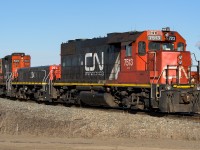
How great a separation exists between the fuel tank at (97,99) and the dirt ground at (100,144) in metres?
7.95

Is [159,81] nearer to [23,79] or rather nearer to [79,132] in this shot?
[79,132]

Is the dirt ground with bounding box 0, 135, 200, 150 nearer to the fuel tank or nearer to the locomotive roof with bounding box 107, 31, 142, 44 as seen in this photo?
the locomotive roof with bounding box 107, 31, 142, 44

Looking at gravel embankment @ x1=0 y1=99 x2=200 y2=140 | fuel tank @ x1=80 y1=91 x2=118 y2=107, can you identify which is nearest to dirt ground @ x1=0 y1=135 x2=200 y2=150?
gravel embankment @ x1=0 y1=99 x2=200 y2=140

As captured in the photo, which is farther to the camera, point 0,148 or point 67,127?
point 67,127

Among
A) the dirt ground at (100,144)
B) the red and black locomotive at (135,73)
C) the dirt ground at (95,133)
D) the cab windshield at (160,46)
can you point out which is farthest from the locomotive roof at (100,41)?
the dirt ground at (100,144)

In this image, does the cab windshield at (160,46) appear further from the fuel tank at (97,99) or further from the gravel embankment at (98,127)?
the gravel embankment at (98,127)

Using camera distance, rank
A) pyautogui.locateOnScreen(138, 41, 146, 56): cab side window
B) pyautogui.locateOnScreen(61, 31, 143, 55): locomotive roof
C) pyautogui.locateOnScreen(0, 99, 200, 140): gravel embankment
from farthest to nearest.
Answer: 1. pyautogui.locateOnScreen(61, 31, 143, 55): locomotive roof
2. pyautogui.locateOnScreen(138, 41, 146, 56): cab side window
3. pyautogui.locateOnScreen(0, 99, 200, 140): gravel embankment

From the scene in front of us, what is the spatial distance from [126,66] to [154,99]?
252 centimetres

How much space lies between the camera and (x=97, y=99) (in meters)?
19.1

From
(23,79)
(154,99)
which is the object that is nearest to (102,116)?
(154,99)

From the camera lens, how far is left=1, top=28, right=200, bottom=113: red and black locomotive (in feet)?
51.6

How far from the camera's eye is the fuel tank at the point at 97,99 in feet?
60.7

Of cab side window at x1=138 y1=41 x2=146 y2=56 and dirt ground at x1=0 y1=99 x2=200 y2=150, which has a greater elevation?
cab side window at x1=138 y1=41 x2=146 y2=56

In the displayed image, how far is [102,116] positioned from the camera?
1477 centimetres
